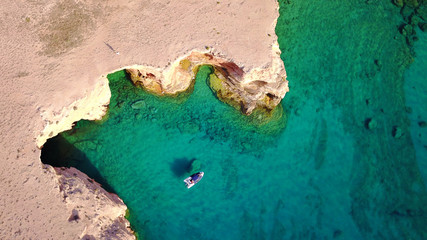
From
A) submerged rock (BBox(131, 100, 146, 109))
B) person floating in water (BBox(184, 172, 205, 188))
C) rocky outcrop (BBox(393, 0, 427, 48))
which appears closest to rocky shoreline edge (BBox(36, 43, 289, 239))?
submerged rock (BBox(131, 100, 146, 109))

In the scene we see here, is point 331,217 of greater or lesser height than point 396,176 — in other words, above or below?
below

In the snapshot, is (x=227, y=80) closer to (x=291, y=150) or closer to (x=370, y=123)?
(x=291, y=150)

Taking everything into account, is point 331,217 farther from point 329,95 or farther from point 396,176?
point 329,95

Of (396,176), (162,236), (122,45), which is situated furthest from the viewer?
(396,176)

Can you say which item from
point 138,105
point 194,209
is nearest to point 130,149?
point 138,105

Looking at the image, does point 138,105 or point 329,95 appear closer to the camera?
point 138,105

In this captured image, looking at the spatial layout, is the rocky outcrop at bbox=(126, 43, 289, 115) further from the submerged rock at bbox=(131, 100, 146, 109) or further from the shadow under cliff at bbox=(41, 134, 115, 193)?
the shadow under cliff at bbox=(41, 134, 115, 193)

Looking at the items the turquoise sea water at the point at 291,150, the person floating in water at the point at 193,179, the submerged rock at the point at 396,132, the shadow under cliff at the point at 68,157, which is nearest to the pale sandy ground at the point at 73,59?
the shadow under cliff at the point at 68,157
